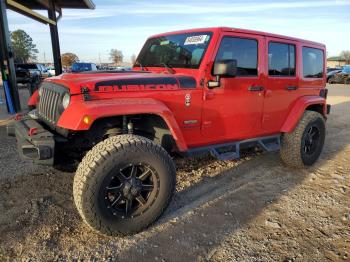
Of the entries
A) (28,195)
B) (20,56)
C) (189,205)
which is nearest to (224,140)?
(189,205)

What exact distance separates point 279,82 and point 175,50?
60.3 inches

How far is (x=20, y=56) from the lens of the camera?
6069 centimetres

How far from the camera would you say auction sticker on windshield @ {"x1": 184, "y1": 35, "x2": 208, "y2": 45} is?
3778 mm

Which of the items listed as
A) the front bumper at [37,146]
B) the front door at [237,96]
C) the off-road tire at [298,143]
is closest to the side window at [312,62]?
the off-road tire at [298,143]

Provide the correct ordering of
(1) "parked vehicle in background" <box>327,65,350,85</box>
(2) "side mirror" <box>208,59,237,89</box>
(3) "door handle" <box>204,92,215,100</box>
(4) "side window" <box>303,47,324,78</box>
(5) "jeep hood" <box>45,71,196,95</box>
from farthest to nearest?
(1) "parked vehicle in background" <box>327,65,350,85</box> < (4) "side window" <box>303,47,324,78</box> < (3) "door handle" <box>204,92,215,100</box> < (2) "side mirror" <box>208,59,237,89</box> < (5) "jeep hood" <box>45,71,196,95</box>

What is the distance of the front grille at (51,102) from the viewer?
318 cm

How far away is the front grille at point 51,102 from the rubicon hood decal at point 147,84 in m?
0.40

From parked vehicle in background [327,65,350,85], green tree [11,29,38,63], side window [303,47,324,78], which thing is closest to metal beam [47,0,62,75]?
side window [303,47,324,78]

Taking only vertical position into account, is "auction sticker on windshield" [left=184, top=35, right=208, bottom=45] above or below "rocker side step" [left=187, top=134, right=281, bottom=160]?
above

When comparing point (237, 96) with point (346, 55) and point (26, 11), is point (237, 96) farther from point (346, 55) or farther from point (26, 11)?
point (346, 55)

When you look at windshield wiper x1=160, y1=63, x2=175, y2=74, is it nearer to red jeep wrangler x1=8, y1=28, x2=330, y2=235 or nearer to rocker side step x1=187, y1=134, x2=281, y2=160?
red jeep wrangler x1=8, y1=28, x2=330, y2=235

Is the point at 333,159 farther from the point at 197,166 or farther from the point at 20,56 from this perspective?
the point at 20,56

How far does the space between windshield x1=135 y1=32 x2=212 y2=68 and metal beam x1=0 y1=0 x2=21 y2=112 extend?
688 cm

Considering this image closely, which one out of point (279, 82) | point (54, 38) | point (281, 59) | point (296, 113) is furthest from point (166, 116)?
point (54, 38)
